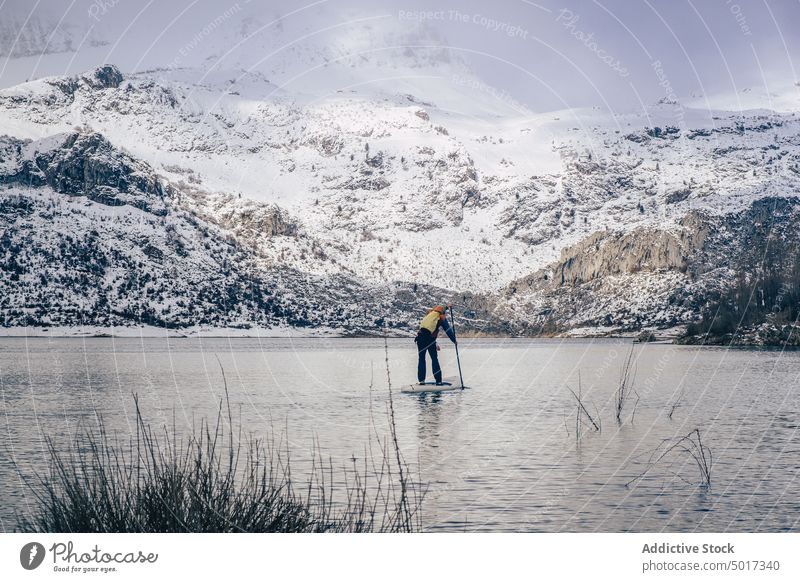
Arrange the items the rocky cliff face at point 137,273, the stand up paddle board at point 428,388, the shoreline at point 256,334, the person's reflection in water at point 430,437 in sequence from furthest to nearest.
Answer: the rocky cliff face at point 137,273
the shoreline at point 256,334
the stand up paddle board at point 428,388
the person's reflection in water at point 430,437

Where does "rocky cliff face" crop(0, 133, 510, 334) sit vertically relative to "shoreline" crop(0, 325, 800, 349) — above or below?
above

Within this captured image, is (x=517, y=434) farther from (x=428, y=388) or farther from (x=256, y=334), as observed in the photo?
(x=256, y=334)

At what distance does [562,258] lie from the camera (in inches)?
7751

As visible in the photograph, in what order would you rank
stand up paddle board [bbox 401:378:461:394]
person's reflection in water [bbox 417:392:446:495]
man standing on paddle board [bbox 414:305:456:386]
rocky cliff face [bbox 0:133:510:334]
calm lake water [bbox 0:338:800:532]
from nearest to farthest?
calm lake water [bbox 0:338:800:532] < person's reflection in water [bbox 417:392:446:495] < man standing on paddle board [bbox 414:305:456:386] < stand up paddle board [bbox 401:378:461:394] < rocky cliff face [bbox 0:133:510:334]

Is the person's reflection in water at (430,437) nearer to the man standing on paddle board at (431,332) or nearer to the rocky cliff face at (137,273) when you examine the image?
the man standing on paddle board at (431,332)

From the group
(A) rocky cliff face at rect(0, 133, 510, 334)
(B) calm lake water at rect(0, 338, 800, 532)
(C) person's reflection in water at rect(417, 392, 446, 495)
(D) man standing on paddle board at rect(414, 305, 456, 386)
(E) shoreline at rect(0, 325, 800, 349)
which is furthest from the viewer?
(A) rocky cliff face at rect(0, 133, 510, 334)

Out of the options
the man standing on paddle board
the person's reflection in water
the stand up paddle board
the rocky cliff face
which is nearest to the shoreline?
the rocky cliff face

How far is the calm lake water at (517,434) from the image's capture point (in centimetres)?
1213

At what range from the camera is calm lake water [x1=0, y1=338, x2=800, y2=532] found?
478 inches

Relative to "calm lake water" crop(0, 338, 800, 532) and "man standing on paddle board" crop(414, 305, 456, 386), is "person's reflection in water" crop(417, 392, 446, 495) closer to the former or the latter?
"calm lake water" crop(0, 338, 800, 532)

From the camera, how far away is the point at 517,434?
20469 mm

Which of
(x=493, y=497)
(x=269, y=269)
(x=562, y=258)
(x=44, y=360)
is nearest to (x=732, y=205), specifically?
(x=562, y=258)

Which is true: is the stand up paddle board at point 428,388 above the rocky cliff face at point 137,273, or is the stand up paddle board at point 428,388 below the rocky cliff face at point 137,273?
below

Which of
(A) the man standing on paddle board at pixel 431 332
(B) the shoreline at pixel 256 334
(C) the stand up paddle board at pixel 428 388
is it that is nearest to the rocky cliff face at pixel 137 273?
(B) the shoreline at pixel 256 334
